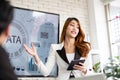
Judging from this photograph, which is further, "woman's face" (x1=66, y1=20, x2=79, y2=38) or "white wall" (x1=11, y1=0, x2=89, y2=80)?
"white wall" (x1=11, y1=0, x2=89, y2=80)

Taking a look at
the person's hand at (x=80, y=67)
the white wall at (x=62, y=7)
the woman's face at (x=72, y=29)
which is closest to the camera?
the person's hand at (x=80, y=67)

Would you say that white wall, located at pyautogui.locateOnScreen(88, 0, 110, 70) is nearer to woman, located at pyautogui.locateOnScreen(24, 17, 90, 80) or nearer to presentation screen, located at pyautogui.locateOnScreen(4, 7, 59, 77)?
presentation screen, located at pyautogui.locateOnScreen(4, 7, 59, 77)

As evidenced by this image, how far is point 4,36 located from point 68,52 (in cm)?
186

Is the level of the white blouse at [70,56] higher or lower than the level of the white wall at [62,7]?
lower

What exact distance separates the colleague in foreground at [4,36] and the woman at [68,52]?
1.73m

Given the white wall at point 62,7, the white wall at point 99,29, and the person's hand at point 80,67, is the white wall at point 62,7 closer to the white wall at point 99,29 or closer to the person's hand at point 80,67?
the white wall at point 99,29

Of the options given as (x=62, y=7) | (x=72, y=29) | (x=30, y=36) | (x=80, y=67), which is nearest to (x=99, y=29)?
(x=62, y=7)

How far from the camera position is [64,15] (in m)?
4.27

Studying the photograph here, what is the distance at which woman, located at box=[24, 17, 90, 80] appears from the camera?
220cm

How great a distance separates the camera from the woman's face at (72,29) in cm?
235

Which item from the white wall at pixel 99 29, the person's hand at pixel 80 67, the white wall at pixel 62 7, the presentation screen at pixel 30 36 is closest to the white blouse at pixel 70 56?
the person's hand at pixel 80 67

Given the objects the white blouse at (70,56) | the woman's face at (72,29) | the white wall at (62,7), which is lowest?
the white blouse at (70,56)

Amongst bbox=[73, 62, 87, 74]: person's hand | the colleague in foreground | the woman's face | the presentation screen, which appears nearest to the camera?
the colleague in foreground

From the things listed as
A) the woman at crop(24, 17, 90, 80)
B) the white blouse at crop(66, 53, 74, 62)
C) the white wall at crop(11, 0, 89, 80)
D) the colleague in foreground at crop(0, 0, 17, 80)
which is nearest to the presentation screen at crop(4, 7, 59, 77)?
the white wall at crop(11, 0, 89, 80)
